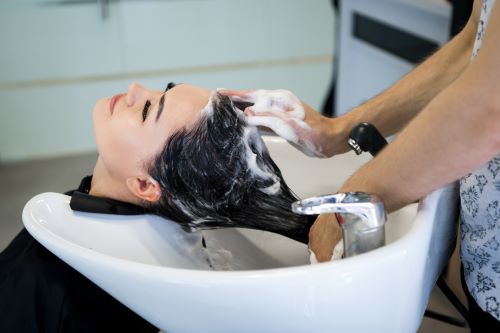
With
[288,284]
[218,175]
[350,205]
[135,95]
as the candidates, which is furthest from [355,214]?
[135,95]

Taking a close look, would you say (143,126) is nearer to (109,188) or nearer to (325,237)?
(109,188)

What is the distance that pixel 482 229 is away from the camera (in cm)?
85

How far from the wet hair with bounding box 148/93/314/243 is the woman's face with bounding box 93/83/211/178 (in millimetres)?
18

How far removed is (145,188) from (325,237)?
0.35 meters

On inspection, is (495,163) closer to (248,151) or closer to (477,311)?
(477,311)

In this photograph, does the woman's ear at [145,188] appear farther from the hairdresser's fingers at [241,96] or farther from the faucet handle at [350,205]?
the faucet handle at [350,205]

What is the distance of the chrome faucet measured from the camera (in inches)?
29.9

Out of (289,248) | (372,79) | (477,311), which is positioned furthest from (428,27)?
(477,311)

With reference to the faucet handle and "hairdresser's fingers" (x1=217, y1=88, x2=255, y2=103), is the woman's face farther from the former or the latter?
the faucet handle

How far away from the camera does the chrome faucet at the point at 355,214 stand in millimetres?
760

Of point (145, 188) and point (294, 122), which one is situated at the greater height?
point (294, 122)

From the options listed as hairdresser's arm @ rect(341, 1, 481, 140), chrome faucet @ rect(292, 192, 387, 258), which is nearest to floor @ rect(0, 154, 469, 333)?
hairdresser's arm @ rect(341, 1, 481, 140)

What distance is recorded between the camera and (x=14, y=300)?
973 mm

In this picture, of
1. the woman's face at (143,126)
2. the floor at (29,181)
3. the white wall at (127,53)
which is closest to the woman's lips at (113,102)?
the woman's face at (143,126)
